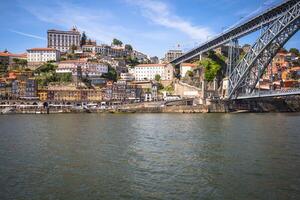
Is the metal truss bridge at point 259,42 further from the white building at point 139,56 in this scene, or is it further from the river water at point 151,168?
the white building at point 139,56

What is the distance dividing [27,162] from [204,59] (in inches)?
2116

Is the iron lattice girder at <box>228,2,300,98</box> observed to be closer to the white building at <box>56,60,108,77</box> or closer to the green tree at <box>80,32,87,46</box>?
the white building at <box>56,60,108,77</box>

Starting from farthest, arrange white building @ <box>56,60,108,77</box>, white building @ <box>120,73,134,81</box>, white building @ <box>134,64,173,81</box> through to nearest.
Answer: white building @ <box>134,64,173,81</box>, white building @ <box>120,73,134,81</box>, white building @ <box>56,60,108,77</box>

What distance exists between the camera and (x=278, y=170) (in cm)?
1176

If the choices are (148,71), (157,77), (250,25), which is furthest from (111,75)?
(250,25)

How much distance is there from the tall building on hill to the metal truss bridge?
4343 cm

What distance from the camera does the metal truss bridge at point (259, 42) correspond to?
117ft

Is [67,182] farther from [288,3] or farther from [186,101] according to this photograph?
[186,101]

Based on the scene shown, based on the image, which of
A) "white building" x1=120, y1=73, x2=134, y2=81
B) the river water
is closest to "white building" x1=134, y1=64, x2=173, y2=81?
"white building" x1=120, y1=73, x2=134, y2=81

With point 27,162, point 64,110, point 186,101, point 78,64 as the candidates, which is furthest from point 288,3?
point 78,64

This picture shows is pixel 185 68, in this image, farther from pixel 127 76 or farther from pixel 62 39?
pixel 62 39

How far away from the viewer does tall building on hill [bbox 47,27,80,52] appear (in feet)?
285

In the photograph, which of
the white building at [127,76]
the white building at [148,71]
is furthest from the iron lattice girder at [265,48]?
the white building at [127,76]

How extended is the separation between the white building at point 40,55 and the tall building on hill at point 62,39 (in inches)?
429
